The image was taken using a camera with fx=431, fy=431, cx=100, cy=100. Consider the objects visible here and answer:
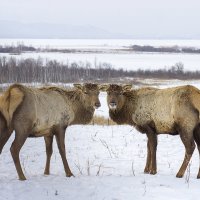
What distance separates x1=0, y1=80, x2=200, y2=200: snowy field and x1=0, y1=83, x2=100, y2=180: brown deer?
0.81 meters

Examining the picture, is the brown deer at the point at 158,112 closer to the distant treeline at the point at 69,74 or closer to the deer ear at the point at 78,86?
the deer ear at the point at 78,86

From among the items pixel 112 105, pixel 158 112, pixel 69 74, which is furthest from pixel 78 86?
pixel 69 74

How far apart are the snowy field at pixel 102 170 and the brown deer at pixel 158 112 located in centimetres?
65

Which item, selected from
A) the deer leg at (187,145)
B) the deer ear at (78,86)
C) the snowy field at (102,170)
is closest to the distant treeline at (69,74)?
the snowy field at (102,170)

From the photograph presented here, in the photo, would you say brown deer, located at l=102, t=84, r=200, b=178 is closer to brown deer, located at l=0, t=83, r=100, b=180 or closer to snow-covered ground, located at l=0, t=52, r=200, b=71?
brown deer, located at l=0, t=83, r=100, b=180

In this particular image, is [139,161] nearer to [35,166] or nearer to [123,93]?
[123,93]

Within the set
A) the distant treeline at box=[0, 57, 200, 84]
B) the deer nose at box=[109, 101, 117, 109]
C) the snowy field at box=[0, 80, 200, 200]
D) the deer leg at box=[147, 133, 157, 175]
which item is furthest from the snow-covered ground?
the deer leg at box=[147, 133, 157, 175]

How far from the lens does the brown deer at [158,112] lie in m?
9.66

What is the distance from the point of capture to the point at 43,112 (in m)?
9.82

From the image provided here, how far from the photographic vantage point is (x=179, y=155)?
42.8ft

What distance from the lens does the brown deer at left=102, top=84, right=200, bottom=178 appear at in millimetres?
9664

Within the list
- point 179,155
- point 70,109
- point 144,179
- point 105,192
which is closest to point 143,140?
point 179,155

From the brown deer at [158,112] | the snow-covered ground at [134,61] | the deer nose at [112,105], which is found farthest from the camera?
the snow-covered ground at [134,61]

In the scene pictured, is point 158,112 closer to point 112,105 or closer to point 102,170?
point 112,105
